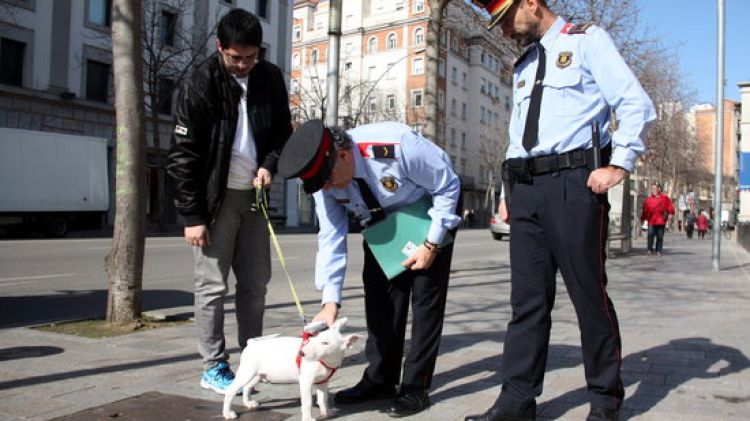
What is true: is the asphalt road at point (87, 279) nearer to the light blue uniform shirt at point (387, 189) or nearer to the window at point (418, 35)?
the light blue uniform shirt at point (387, 189)

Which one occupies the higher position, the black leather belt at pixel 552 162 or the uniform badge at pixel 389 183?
the black leather belt at pixel 552 162

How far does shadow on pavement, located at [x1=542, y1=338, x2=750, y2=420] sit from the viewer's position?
3.55 m

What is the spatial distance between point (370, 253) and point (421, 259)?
418 mm

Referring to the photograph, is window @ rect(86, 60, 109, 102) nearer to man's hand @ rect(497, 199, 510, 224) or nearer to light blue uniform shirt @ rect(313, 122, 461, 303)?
light blue uniform shirt @ rect(313, 122, 461, 303)

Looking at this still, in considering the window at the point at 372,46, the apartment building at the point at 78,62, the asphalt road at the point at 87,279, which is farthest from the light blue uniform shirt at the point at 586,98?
the window at the point at 372,46

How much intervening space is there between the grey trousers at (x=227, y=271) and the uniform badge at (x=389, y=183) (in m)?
0.91

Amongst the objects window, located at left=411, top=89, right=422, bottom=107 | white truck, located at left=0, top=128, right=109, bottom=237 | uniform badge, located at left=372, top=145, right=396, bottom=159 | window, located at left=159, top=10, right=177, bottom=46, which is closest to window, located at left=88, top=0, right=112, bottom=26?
window, located at left=159, top=10, right=177, bottom=46

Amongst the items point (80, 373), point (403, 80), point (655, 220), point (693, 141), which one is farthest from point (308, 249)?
point (403, 80)

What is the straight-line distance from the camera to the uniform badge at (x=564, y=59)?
3.19 m

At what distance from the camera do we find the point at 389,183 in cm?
338

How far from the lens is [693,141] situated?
153 ft

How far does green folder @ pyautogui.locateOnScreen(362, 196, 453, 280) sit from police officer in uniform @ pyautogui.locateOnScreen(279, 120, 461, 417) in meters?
0.05

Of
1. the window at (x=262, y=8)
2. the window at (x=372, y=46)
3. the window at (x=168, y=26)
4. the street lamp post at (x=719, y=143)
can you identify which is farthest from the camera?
the window at (x=372, y=46)

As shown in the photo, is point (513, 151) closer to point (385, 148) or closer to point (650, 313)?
point (385, 148)
